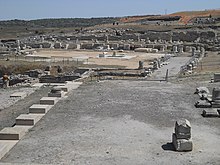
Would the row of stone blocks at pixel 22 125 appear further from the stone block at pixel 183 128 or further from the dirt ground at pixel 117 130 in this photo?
the stone block at pixel 183 128

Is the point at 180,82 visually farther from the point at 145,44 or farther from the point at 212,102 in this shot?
the point at 145,44

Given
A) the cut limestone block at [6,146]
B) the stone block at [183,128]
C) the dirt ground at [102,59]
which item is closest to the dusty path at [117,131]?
the cut limestone block at [6,146]

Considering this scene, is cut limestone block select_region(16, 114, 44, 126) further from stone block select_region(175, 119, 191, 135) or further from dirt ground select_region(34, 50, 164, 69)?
dirt ground select_region(34, 50, 164, 69)

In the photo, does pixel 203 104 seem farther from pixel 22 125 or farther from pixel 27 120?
pixel 22 125

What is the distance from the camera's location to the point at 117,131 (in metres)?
13.2

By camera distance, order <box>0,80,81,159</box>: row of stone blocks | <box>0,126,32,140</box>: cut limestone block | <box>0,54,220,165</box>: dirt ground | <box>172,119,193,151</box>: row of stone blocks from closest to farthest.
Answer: <box>0,54,220,165</box>: dirt ground → <box>172,119,193,151</box>: row of stone blocks → <box>0,80,81,159</box>: row of stone blocks → <box>0,126,32,140</box>: cut limestone block

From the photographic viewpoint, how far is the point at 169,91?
19.7 m

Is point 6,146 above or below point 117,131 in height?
above

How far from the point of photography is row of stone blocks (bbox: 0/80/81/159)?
39.1ft

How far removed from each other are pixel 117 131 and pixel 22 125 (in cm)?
311

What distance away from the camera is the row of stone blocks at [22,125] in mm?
11924

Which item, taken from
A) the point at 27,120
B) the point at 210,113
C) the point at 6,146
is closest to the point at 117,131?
the point at 27,120

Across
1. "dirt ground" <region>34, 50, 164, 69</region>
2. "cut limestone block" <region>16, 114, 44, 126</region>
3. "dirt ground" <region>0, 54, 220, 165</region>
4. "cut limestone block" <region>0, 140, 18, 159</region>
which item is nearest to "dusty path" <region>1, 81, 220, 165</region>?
"dirt ground" <region>0, 54, 220, 165</region>

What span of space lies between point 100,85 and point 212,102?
6.72 metres
